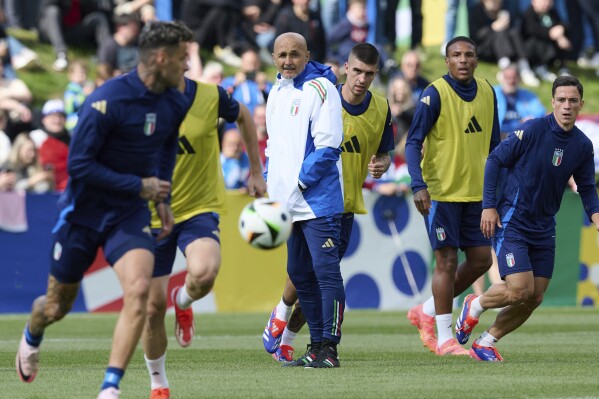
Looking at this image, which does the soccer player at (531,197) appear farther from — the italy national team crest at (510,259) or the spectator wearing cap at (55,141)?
the spectator wearing cap at (55,141)

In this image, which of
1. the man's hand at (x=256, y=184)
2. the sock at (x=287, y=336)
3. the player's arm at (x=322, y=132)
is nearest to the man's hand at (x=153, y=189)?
the man's hand at (x=256, y=184)

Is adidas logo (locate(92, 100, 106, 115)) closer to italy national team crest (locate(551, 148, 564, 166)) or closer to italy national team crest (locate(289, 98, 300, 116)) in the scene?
italy national team crest (locate(289, 98, 300, 116))

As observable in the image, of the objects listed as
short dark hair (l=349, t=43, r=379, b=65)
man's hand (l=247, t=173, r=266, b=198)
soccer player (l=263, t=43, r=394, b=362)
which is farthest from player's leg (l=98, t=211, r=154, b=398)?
short dark hair (l=349, t=43, r=379, b=65)

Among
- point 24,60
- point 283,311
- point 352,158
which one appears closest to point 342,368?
point 283,311

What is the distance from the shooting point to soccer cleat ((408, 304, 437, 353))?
460 inches

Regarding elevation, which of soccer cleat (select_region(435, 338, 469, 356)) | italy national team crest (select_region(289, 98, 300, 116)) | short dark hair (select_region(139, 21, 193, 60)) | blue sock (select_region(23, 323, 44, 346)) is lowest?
soccer cleat (select_region(435, 338, 469, 356))

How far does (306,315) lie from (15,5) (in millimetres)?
14274

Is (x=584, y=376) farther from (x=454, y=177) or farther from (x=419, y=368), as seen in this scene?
(x=454, y=177)

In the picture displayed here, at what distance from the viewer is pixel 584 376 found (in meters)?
9.16

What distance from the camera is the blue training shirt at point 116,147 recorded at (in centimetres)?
727

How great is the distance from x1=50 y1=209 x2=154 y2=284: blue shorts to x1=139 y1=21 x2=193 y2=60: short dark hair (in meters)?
0.97

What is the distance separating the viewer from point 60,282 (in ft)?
25.0

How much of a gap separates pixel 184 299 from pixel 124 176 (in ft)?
6.43

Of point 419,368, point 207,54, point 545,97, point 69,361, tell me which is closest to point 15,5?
point 207,54
